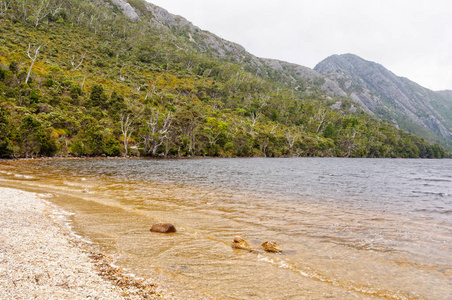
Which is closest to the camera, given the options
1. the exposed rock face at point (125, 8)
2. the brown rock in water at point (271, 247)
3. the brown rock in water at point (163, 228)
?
the brown rock in water at point (271, 247)

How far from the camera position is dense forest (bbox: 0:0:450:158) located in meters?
52.2

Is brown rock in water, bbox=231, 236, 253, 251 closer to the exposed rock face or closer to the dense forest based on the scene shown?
the dense forest

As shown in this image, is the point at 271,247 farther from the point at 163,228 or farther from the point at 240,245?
the point at 163,228

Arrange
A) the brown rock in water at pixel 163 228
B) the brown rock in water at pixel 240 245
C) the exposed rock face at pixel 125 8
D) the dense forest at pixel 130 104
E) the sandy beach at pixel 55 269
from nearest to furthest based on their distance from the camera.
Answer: the sandy beach at pixel 55 269 < the brown rock in water at pixel 240 245 < the brown rock in water at pixel 163 228 < the dense forest at pixel 130 104 < the exposed rock face at pixel 125 8

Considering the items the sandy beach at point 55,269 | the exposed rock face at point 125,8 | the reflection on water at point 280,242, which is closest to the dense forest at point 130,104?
the exposed rock face at point 125,8

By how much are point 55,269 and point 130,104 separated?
7418 centimetres

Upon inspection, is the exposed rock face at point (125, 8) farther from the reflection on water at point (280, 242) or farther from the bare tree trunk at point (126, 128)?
the reflection on water at point (280, 242)

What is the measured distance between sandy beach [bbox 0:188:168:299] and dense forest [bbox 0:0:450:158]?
37.6 meters

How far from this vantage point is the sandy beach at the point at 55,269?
4719 millimetres

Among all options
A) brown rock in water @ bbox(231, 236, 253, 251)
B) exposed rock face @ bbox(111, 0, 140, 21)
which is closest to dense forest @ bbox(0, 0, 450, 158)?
exposed rock face @ bbox(111, 0, 140, 21)

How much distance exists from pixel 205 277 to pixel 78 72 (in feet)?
328

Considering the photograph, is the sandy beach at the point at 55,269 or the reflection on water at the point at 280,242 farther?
the reflection on water at the point at 280,242

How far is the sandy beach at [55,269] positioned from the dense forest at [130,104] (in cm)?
3757

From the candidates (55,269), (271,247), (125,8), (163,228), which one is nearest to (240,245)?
(271,247)
